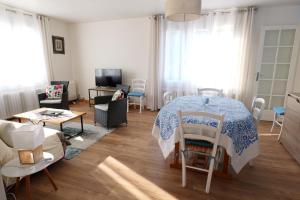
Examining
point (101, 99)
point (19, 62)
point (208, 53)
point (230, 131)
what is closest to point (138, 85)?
point (101, 99)

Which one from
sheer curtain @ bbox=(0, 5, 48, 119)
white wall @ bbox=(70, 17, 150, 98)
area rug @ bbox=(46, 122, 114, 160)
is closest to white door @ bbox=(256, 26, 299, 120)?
white wall @ bbox=(70, 17, 150, 98)

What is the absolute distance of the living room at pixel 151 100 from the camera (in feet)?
6.34

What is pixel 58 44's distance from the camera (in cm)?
539

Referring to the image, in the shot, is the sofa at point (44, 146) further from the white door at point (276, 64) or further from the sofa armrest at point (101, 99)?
the white door at point (276, 64)

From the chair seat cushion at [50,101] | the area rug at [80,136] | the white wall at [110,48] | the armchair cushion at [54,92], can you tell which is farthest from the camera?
the white wall at [110,48]

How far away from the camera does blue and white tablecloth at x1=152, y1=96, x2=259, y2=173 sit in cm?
186

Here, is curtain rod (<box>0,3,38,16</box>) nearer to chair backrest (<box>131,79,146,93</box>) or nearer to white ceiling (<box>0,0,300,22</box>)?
white ceiling (<box>0,0,300,22</box>)

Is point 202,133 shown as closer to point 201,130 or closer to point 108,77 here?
point 201,130

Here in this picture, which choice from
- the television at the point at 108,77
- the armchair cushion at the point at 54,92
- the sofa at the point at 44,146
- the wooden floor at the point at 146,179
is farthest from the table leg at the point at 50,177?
the television at the point at 108,77

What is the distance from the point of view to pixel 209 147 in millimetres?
1988

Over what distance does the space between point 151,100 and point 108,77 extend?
1445mm

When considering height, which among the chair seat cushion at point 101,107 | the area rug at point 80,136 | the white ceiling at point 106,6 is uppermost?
the white ceiling at point 106,6

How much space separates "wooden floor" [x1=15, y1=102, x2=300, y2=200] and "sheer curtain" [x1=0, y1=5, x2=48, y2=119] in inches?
105

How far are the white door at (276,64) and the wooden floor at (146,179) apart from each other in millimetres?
1720
